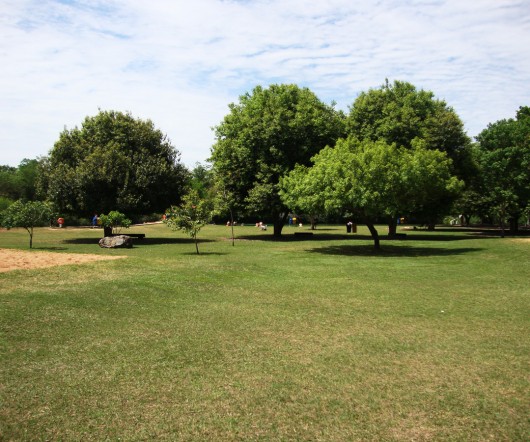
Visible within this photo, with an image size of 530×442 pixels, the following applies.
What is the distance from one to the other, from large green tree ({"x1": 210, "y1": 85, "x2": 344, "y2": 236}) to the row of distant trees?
0.09 meters

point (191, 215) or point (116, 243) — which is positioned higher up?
point (191, 215)

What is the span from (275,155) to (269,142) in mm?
1271

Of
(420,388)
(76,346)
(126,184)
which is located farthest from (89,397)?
(126,184)

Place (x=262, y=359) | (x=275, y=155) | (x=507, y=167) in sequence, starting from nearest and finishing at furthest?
1. (x=262, y=359)
2. (x=275, y=155)
3. (x=507, y=167)

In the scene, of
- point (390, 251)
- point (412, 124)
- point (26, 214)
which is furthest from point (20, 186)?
point (390, 251)

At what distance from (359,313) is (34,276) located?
11939 mm

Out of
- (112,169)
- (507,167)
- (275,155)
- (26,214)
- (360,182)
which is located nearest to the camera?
(360,182)

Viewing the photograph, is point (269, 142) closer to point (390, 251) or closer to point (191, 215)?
point (191, 215)

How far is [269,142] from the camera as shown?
39.5 meters

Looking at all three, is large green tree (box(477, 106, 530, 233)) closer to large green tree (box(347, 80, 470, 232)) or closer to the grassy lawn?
large green tree (box(347, 80, 470, 232))

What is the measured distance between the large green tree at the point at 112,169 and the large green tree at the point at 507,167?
27904 millimetres

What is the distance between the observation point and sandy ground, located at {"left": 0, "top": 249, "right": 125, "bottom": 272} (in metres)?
20.0

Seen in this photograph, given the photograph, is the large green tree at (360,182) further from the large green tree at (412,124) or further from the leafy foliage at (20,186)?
the leafy foliage at (20,186)

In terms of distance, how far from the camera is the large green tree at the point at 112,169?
36.7 metres
